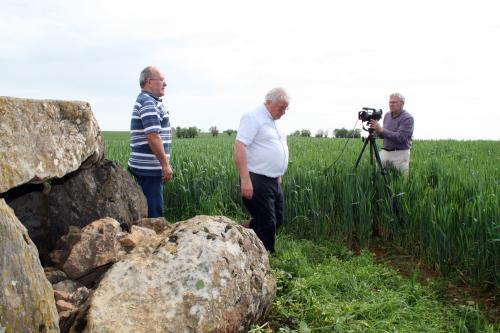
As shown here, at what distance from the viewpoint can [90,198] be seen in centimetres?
402

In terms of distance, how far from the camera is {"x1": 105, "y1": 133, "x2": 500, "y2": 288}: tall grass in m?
5.02

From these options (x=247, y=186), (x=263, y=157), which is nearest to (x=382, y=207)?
(x=263, y=157)

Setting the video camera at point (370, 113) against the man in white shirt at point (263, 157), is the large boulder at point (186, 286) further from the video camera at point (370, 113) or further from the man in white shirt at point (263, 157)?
the video camera at point (370, 113)

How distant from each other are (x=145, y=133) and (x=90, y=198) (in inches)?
42.0

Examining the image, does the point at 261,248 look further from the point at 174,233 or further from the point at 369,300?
the point at 369,300

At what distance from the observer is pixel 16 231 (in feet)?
8.73

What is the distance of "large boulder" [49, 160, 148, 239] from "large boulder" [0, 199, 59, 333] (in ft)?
3.88

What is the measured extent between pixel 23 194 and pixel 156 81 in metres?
1.80

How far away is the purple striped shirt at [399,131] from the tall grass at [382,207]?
22.6 inches

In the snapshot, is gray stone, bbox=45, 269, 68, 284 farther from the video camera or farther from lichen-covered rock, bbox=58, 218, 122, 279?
the video camera

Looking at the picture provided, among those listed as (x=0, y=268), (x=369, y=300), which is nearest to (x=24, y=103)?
(x=0, y=268)

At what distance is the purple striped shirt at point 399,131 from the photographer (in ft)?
23.3

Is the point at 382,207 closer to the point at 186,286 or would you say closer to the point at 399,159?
the point at 399,159

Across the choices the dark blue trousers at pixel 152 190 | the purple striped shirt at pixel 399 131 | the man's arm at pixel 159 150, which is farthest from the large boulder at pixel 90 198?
the purple striped shirt at pixel 399 131
